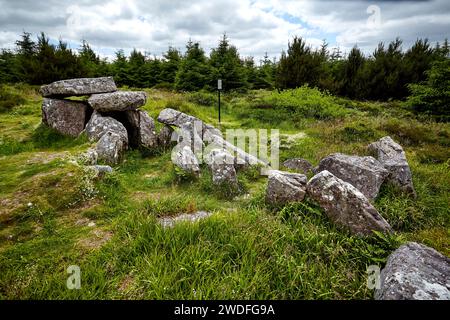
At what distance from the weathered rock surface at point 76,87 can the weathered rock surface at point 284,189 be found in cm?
→ 672

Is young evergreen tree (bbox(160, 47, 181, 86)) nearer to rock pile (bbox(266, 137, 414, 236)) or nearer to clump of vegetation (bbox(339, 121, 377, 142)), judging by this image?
clump of vegetation (bbox(339, 121, 377, 142))

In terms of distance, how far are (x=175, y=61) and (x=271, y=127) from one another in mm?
16645

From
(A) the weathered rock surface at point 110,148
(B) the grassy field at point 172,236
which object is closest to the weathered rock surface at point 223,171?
(B) the grassy field at point 172,236

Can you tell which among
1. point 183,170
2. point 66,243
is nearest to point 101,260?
point 66,243

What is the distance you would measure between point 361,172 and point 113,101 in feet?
24.0

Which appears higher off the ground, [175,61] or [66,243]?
[175,61]

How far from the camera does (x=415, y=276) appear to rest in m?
2.63

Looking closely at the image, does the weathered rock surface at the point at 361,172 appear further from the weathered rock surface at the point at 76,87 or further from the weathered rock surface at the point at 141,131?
the weathered rock surface at the point at 76,87

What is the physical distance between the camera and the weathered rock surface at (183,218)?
12.6ft

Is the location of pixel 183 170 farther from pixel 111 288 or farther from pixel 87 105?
pixel 87 105

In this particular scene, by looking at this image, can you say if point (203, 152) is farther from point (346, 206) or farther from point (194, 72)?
point (194, 72)

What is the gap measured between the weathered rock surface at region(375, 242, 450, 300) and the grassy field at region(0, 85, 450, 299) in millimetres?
283

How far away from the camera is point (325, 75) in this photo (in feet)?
67.3
